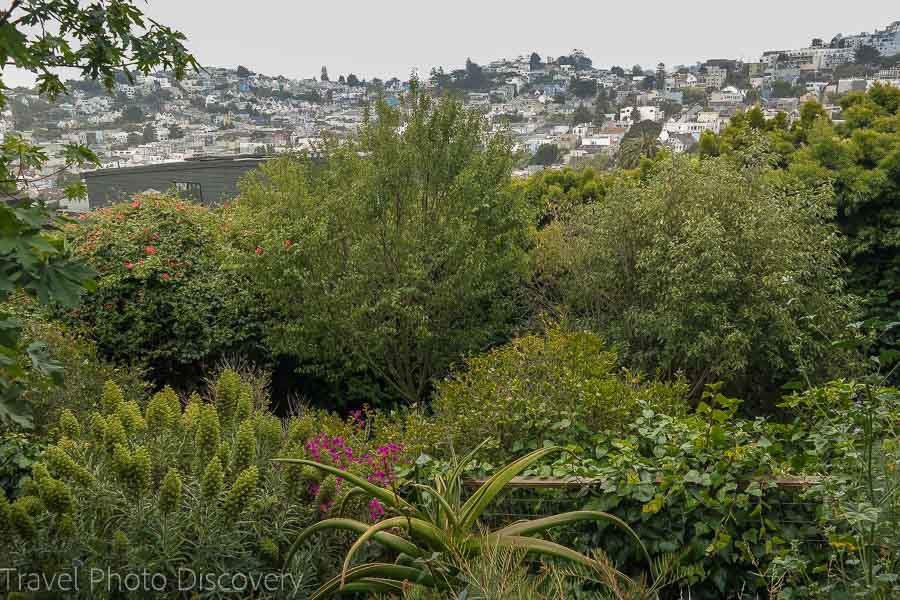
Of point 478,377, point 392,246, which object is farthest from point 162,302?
point 478,377

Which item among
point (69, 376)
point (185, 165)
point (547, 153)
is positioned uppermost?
point (185, 165)

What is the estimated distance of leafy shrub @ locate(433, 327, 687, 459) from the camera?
13.2ft

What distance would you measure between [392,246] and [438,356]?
4.58 ft

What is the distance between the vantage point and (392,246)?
7.54 meters

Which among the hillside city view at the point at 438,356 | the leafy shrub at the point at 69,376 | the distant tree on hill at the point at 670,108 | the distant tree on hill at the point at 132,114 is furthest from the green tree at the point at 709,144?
the distant tree on hill at the point at 132,114

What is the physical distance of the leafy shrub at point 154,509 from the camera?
300cm

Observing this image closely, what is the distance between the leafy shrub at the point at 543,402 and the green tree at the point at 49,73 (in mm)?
2355

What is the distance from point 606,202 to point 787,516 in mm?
5439

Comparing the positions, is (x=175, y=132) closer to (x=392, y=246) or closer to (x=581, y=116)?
(x=581, y=116)

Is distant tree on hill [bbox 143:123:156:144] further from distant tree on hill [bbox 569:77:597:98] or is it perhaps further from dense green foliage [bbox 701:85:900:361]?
distant tree on hill [bbox 569:77:597:98]

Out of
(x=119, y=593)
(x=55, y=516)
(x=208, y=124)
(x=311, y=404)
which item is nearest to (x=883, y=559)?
(x=119, y=593)

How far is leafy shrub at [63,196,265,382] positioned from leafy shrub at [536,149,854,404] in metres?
3.98

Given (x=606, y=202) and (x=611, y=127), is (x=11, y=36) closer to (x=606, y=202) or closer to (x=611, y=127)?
(x=606, y=202)

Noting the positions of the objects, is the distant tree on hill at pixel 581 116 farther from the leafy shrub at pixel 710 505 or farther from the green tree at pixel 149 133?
the leafy shrub at pixel 710 505
